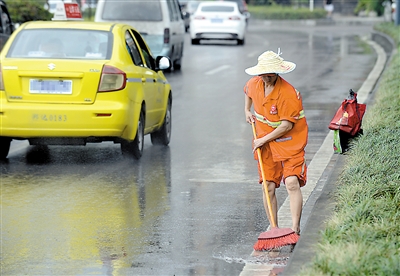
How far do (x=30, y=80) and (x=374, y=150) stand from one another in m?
3.80

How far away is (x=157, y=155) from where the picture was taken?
1116 centimetres

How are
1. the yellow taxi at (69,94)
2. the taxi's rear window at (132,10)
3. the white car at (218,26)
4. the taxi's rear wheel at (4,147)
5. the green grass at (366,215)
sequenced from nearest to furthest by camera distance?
1. the green grass at (366,215)
2. the yellow taxi at (69,94)
3. the taxi's rear wheel at (4,147)
4. the taxi's rear window at (132,10)
5. the white car at (218,26)

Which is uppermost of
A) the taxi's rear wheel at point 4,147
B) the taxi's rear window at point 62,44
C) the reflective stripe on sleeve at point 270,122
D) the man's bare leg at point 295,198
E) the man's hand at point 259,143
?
the reflective stripe on sleeve at point 270,122

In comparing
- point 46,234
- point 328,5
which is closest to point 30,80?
point 46,234

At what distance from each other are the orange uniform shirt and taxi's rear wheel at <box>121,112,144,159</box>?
12.7ft

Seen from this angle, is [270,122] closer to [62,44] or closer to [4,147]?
[62,44]

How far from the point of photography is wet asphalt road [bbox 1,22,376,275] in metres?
6.54

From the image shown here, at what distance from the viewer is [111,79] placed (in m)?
10.3

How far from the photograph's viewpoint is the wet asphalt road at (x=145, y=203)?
654 centimetres

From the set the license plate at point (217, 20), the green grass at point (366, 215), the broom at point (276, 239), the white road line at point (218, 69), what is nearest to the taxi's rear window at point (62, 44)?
the green grass at point (366, 215)

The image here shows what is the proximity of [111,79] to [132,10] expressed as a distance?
468 inches

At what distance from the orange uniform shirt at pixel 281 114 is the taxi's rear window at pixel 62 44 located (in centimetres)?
395

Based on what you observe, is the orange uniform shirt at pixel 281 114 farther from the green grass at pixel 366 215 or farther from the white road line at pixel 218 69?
the white road line at pixel 218 69

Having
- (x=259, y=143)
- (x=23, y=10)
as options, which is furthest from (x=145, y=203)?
(x=23, y=10)
